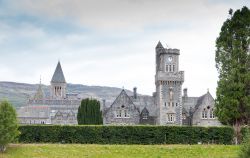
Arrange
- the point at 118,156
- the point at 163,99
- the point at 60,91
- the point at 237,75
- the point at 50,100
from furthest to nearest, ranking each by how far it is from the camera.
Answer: the point at 60,91 → the point at 50,100 → the point at 163,99 → the point at 237,75 → the point at 118,156

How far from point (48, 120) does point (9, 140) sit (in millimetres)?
63420

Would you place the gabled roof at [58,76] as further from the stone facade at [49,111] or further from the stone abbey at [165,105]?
the stone abbey at [165,105]

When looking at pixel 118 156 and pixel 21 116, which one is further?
pixel 21 116

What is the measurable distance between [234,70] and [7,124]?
2354 cm

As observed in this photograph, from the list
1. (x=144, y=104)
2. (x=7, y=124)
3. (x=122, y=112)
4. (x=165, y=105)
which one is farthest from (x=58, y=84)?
(x=7, y=124)

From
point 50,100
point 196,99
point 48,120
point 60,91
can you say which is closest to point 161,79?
point 196,99

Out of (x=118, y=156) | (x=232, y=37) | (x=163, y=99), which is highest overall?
(x=232, y=37)

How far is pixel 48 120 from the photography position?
107 m

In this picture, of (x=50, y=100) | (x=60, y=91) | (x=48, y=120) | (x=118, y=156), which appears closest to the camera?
(x=118, y=156)

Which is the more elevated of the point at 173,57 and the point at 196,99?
the point at 173,57

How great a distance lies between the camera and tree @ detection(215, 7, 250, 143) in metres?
52.5

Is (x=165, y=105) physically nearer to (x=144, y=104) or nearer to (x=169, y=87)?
(x=169, y=87)

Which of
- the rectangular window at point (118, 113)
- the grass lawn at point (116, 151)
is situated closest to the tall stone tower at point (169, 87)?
the rectangular window at point (118, 113)

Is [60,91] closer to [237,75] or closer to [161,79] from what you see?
[161,79]
